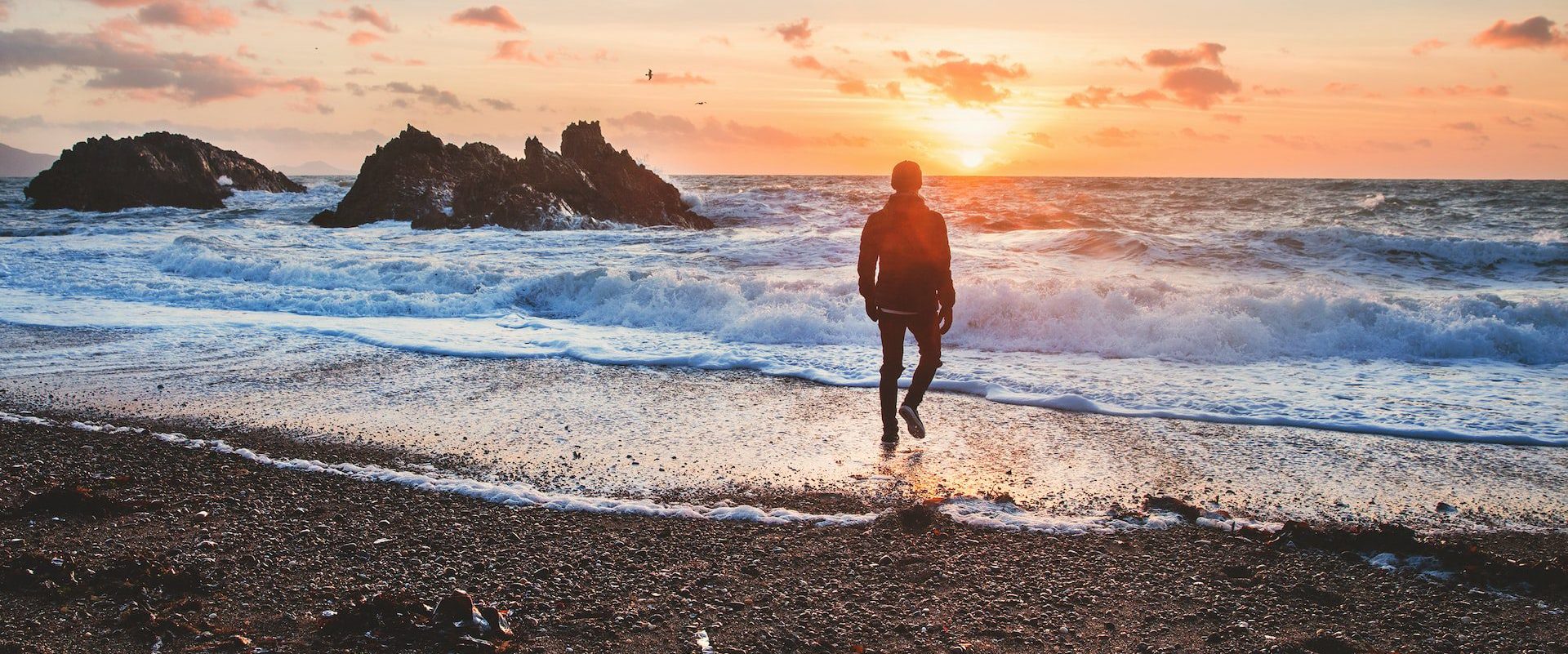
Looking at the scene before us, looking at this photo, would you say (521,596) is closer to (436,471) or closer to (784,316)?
(436,471)

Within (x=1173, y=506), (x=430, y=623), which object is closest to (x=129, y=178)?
(x=430, y=623)

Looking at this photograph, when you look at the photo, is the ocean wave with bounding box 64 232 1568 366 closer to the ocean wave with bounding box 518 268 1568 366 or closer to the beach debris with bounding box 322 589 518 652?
the ocean wave with bounding box 518 268 1568 366

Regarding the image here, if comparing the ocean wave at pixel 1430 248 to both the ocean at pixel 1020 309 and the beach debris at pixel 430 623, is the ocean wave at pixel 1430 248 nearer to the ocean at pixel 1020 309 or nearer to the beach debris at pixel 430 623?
the ocean at pixel 1020 309

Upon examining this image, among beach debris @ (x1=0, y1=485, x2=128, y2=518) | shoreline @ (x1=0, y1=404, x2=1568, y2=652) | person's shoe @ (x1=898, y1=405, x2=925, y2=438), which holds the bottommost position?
shoreline @ (x1=0, y1=404, x2=1568, y2=652)

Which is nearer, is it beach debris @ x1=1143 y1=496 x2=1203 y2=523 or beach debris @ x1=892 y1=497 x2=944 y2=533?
Answer: beach debris @ x1=892 y1=497 x2=944 y2=533

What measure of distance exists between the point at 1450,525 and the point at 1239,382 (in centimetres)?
346

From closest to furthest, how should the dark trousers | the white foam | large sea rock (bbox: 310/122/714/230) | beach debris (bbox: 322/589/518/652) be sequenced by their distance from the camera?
beach debris (bbox: 322/589/518/652), the white foam, the dark trousers, large sea rock (bbox: 310/122/714/230)

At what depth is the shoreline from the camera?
10.1ft

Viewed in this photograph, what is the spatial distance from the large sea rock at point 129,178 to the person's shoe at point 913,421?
48744mm

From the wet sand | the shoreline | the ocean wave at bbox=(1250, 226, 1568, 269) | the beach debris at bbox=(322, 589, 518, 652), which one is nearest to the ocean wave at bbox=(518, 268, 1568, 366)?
the wet sand

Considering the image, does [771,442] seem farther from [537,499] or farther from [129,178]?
[129,178]

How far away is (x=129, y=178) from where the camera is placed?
142 ft

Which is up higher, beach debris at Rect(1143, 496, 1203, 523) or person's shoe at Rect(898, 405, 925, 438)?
person's shoe at Rect(898, 405, 925, 438)

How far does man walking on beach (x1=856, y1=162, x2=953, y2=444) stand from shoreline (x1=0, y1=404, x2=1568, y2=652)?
67.5 inches
